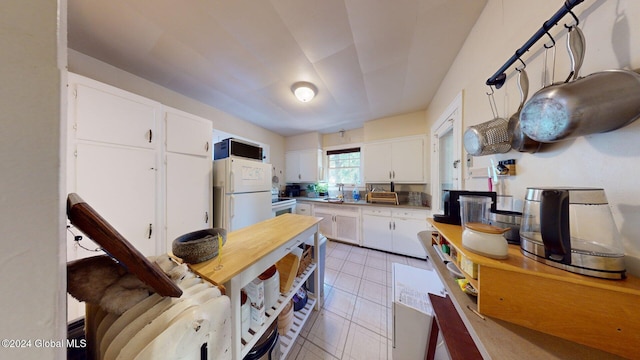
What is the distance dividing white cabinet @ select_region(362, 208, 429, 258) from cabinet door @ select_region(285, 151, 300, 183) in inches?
64.9

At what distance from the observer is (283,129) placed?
3.40 meters

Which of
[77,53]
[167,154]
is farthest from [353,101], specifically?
[77,53]

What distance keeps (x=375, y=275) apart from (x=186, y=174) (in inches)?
96.4

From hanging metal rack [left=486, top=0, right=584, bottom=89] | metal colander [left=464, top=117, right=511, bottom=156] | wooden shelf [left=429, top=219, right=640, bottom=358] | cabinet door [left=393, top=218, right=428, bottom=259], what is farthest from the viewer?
cabinet door [left=393, top=218, right=428, bottom=259]

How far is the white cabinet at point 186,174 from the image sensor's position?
1.67 metres

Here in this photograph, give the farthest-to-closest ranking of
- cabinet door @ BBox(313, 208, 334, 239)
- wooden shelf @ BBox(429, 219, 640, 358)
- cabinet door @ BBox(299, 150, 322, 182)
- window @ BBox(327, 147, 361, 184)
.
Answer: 1. cabinet door @ BBox(299, 150, 322, 182)
2. window @ BBox(327, 147, 361, 184)
3. cabinet door @ BBox(313, 208, 334, 239)
4. wooden shelf @ BBox(429, 219, 640, 358)

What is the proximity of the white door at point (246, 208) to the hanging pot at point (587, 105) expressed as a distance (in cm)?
233

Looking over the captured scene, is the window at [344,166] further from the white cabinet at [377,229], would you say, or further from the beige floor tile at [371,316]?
the beige floor tile at [371,316]

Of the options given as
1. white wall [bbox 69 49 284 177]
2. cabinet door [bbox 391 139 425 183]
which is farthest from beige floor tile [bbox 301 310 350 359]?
white wall [bbox 69 49 284 177]

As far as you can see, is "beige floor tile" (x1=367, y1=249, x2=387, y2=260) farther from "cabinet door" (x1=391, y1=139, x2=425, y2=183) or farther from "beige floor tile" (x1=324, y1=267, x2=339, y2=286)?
"cabinet door" (x1=391, y1=139, x2=425, y2=183)

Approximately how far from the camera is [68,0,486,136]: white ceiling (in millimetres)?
1135

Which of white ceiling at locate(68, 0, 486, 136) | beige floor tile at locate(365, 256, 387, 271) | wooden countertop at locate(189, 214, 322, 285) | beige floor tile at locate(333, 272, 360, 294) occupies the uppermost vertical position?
white ceiling at locate(68, 0, 486, 136)

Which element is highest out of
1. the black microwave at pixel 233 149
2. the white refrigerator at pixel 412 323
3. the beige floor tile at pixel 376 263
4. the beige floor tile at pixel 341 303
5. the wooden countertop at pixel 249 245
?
the black microwave at pixel 233 149

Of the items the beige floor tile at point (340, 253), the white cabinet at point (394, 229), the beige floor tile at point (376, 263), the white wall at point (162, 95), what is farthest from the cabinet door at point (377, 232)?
the white wall at point (162, 95)
